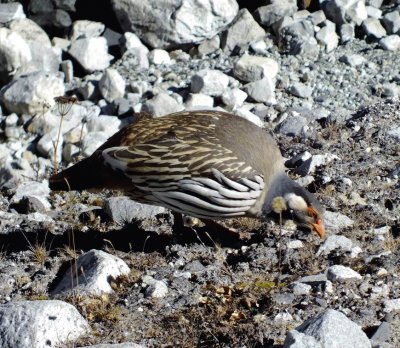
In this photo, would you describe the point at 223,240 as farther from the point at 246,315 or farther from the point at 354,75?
the point at 354,75

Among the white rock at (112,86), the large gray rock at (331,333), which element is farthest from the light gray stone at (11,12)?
the large gray rock at (331,333)

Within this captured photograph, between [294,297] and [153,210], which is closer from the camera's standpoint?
[294,297]

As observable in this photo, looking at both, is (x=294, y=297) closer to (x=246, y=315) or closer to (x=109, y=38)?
(x=246, y=315)

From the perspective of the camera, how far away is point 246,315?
6578mm

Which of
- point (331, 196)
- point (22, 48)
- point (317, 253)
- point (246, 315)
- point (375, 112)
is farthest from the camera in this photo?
point (22, 48)

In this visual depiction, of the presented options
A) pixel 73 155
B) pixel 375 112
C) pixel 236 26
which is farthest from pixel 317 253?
pixel 236 26

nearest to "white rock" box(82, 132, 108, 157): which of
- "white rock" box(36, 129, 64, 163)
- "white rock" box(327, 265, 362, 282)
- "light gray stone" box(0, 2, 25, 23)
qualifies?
"white rock" box(36, 129, 64, 163)

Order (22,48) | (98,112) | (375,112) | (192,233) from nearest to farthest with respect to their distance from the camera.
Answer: (192,233) < (375,112) < (98,112) < (22,48)

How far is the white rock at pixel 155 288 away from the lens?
275 inches

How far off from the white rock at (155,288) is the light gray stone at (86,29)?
645cm

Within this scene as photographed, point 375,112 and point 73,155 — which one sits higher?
point 375,112

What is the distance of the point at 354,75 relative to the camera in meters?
11.7

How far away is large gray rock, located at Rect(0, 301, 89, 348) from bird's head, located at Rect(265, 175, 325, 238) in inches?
88.8

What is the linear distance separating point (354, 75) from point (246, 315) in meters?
5.78
